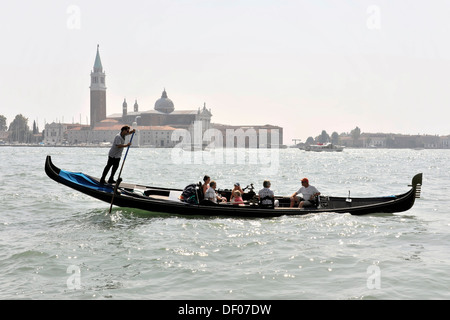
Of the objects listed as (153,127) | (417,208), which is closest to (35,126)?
(153,127)

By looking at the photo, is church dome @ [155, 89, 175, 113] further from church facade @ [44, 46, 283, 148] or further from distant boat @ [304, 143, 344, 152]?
distant boat @ [304, 143, 344, 152]

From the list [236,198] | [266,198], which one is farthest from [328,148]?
[266,198]

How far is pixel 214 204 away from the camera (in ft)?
37.5

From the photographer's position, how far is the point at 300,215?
1147 cm

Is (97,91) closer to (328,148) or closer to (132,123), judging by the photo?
(132,123)

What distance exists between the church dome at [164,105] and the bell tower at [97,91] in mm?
13711

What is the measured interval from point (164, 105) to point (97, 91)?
17372 mm

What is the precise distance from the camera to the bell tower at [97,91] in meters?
136

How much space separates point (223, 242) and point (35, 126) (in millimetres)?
152132
